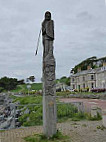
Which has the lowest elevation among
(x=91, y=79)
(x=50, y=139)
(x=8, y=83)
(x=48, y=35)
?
(x=50, y=139)

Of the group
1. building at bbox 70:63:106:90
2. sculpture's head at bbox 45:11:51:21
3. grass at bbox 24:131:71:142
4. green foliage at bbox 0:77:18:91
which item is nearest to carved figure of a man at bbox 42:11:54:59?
sculpture's head at bbox 45:11:51:21

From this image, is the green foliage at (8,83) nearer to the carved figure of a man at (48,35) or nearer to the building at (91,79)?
the building at (91,79)

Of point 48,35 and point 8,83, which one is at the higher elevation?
point 8,83

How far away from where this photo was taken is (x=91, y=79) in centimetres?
6506

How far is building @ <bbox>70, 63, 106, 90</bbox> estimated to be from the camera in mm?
58688

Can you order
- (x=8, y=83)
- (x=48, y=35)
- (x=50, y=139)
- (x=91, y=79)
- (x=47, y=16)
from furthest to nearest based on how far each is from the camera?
1. (x=8, y=83)
2. (x=91, y=79)
3. (x=47, y=16)
4. (x=48, y=35)
5. (x=50, y=139)

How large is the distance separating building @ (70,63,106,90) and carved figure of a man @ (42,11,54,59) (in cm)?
5072

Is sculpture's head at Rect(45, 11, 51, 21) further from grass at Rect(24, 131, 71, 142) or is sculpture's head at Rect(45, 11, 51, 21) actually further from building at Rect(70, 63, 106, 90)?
building at Rect(70, 63, 106, 90)

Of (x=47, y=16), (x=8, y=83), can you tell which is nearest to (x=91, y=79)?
(x=8, y=83)

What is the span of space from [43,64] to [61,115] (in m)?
5.70

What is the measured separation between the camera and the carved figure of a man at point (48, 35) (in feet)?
25.3

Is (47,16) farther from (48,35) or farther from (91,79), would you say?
(91,79)

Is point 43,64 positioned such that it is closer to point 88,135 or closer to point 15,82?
point 88,135

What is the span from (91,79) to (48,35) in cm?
5888
